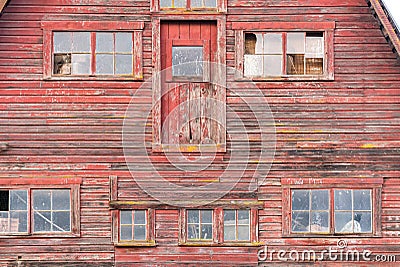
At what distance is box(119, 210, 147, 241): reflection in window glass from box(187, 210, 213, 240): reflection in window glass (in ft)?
3.15

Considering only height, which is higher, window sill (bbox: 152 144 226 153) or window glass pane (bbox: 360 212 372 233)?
window sill (bbox: 152 144 226 153)

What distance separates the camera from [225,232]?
503 inches

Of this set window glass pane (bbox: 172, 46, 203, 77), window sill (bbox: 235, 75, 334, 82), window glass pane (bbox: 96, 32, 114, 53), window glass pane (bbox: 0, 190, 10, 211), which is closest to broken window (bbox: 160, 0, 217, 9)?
window glass pane (bbox: 172, 46, 203, 77)

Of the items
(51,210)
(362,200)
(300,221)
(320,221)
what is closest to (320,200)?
(320,221)

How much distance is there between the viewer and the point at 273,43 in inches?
508

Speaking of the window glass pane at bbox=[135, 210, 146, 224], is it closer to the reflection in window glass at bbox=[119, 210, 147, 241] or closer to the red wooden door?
the reflection in window glass at bbox=[119, 210, 147, 241]

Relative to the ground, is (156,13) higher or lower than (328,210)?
higher

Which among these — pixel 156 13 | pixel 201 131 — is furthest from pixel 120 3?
pixel 201 131

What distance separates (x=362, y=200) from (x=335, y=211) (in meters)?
0.63

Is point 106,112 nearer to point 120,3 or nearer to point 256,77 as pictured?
point 120,3

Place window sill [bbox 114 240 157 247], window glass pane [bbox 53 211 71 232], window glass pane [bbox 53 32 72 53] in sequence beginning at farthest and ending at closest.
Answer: window glass pane [bbox 53 32 72 53]
window glass pane [bbox 53 211 71 232]
window sill [bbox 114 240 157 247]

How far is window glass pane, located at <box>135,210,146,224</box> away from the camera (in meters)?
12.7

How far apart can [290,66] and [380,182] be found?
10.3 feet

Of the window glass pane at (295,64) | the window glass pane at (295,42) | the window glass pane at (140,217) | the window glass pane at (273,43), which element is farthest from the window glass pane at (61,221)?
the window glass pane at (295,42)
